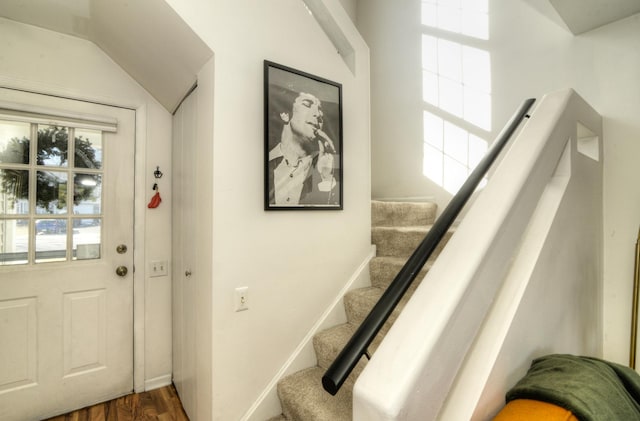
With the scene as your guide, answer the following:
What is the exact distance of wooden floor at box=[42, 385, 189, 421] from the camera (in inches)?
73.5

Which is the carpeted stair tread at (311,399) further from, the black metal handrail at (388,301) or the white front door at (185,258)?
the black metal handrail at (388,301)

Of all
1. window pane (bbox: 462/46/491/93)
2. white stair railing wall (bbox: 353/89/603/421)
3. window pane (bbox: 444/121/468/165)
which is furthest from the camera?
window pane (bbox: 444/121/468/165)

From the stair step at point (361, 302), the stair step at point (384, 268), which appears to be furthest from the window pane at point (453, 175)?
the stair step at point (361, 302)

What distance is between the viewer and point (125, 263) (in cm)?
213

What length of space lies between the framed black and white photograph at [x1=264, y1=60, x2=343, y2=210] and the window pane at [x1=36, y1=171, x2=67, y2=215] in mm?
1488

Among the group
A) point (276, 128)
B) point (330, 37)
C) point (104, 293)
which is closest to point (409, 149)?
point (330, 37)

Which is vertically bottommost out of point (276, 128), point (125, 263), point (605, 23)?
point (125, 263)

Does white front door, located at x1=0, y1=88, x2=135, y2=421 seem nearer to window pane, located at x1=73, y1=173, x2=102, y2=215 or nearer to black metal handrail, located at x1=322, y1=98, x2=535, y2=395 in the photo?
window pane, located at x1=73, y1=173, x2=102, y2=215

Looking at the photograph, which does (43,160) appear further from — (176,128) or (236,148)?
(236,148)

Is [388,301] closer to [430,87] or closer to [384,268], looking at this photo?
[384,268]

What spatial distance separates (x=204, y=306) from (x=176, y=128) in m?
1.39

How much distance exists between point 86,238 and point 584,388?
265 cm

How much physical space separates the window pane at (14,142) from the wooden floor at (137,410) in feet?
5.45

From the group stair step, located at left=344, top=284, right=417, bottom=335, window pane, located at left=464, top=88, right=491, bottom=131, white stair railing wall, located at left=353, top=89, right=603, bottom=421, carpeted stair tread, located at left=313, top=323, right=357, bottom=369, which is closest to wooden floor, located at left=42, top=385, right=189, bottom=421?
carpeted stair tread, located at left=313, top=323, right=357, bottom=369
